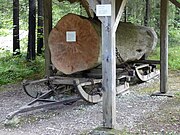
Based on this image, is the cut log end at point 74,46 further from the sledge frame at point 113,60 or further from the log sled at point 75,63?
the sledge frame at point 113,60

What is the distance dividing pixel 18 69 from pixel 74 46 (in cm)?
439

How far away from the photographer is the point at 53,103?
251 inches

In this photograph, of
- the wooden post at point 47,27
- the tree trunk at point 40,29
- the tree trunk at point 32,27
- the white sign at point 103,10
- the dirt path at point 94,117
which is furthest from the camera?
the tree trunk at point 40,29

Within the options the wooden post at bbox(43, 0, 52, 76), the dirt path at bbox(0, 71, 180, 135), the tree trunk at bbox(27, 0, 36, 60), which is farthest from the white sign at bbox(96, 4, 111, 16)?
the tree trunk at bbox(27, 0, 36, 60)

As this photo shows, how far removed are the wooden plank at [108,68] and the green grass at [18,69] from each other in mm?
5553

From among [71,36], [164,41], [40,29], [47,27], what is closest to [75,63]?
[71,36]

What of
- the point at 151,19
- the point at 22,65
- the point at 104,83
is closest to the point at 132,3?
the point at 151,19

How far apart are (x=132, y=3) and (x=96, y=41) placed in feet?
22.9

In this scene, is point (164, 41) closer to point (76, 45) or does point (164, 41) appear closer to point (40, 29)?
point (76, 45)

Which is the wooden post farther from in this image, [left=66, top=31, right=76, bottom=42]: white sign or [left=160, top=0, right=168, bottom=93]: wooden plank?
[left=160, top=0, right=168, bottom=93]: wooden plank

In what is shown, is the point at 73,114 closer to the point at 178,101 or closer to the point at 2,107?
the point at 2,107

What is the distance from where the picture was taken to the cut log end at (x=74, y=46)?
23.7ft

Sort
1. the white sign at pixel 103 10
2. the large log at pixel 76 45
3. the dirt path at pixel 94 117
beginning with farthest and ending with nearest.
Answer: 1. the large log at pixel 76 45
2. the dirt path at pixel 94 117
3. the white sign at pixel 103 10

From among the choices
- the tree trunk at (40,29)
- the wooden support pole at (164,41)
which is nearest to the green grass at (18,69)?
the tree trunk at (40,29)
